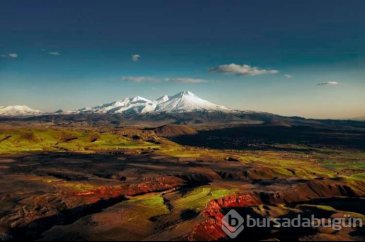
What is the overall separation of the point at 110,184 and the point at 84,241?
53.7 meters

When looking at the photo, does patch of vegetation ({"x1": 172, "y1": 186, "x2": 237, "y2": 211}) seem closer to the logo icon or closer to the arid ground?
the arid ground

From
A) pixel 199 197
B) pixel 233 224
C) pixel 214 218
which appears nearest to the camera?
pixel 233 224

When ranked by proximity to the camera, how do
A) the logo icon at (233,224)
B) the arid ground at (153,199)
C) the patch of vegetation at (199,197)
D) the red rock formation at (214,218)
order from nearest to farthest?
Result: the red rock formation at (214,218) < the arid ground at (153,199) < the logo icon at (233,224) < the patch of vegetation at (199,197)

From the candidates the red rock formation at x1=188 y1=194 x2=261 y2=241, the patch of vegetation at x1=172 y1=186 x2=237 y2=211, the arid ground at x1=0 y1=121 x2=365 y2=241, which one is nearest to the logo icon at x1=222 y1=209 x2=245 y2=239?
the red rock formation at x1=188 y1=194 x2=261 y2=241

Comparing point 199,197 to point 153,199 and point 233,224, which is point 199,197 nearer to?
point 153,199

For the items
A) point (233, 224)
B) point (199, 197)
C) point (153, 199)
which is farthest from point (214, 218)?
point (153, 199)

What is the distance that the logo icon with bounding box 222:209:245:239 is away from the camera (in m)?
67.0

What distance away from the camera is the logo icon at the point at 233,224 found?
66969 millimetres

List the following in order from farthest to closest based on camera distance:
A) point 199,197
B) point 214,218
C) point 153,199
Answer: point 199,197, point 153,199, point 214,218

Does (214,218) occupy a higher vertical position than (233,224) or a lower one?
higher

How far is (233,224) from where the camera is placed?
2771 inches

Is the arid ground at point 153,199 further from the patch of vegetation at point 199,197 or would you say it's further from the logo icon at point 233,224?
the logo icon at point 233,224

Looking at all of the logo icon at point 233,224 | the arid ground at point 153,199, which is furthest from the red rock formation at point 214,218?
the logo icon at point 233,224

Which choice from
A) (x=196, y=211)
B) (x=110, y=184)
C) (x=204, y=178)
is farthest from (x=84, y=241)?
(x=204, y=178)
